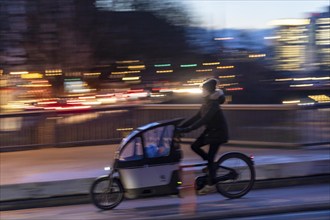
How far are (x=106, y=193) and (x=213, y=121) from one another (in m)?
1.84

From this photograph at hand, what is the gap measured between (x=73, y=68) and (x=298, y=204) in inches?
463

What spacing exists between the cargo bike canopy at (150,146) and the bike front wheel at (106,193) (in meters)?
0.37

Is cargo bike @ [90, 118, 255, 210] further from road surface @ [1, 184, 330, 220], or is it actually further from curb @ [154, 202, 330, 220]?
curb @ [154, 202, 330, 220]

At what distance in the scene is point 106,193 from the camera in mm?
7543

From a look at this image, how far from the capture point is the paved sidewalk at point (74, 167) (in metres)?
8.39

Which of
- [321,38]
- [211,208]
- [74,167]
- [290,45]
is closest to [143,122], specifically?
[74,167]

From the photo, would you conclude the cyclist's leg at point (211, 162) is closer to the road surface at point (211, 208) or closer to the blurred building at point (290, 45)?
the road surface at point (211, 208)

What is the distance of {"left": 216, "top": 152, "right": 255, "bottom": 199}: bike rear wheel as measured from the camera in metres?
7.72

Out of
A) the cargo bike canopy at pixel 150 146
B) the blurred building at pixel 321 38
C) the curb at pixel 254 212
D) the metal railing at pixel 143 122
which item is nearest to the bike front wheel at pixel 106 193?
the cargo bike canopy at pixel 150 146

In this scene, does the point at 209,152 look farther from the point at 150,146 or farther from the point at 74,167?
the point at 74,167

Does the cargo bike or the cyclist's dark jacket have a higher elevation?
the cyclist's dark jacket

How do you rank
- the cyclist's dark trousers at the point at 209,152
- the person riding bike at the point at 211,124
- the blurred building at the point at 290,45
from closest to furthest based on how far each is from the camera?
1. the person riding bike at the point at 211,124
2. the cyclist's dark trousers at the point at 209,152
3. the blurred building at the point at 290,45

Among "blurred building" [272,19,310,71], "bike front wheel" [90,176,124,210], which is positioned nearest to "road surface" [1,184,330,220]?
"bike front wheel" [90,176,124,210]

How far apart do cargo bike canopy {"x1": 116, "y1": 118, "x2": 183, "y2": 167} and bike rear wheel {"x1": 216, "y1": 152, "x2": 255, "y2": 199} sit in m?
0.77
